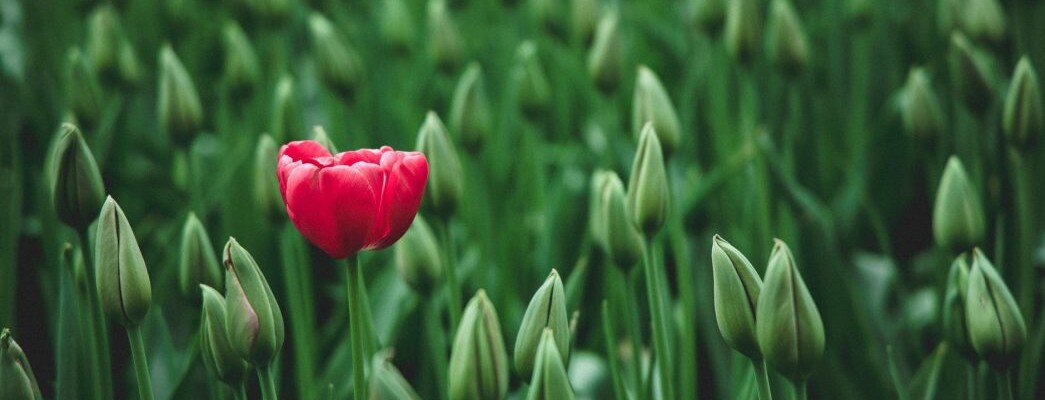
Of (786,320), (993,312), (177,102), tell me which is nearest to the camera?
(786,320)

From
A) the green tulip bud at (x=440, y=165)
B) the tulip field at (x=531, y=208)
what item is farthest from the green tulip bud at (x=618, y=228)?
the green tulip bud at (x=440, y=165)

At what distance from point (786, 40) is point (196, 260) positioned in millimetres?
689

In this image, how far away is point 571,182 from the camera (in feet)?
4.33

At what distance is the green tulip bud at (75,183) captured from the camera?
0.70 metres

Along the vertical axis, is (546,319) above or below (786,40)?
below

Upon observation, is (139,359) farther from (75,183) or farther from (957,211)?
(957,211)

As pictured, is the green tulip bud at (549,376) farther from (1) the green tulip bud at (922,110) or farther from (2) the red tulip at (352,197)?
(1) the green tulip bud at (922,110)

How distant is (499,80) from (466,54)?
93mm

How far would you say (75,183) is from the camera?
2.34 feet

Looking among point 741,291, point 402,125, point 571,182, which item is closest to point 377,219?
point 741,291

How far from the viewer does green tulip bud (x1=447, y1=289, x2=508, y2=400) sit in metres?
0.59

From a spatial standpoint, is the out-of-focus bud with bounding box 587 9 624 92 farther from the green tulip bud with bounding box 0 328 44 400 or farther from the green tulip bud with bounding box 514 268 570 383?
the green tulip bud with bounding box 0 328 44 400

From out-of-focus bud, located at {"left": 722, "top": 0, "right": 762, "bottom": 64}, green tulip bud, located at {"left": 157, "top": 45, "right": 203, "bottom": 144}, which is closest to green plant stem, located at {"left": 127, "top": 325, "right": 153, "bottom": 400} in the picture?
green tulip bud, located at {"left": 157, "top": 45, "right": 203, "bottom": 144}

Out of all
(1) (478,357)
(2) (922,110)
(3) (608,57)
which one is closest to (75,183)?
(1) (478,357)
